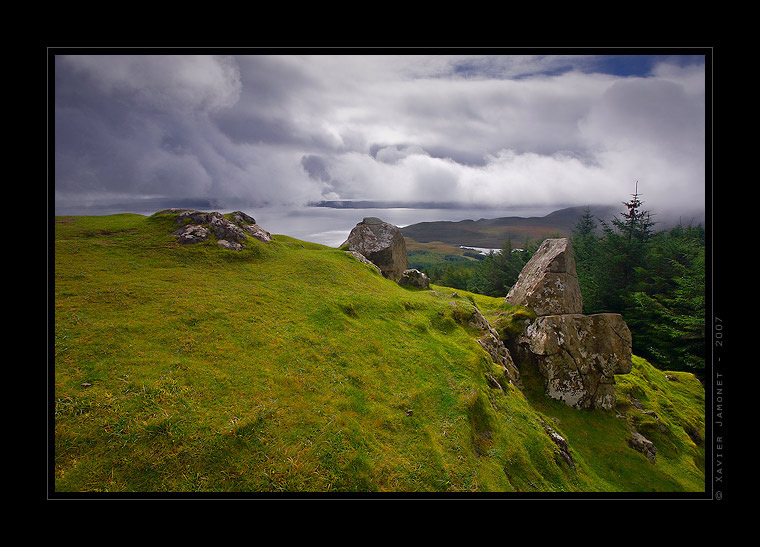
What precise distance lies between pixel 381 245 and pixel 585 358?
16907 millimetres

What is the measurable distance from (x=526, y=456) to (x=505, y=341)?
9528 millimetres

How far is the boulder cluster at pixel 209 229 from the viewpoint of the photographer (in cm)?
1672

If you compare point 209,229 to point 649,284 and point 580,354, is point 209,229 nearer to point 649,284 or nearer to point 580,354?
point 580,354

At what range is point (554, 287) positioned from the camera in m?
17.0

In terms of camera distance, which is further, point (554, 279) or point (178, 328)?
point (554, 279)

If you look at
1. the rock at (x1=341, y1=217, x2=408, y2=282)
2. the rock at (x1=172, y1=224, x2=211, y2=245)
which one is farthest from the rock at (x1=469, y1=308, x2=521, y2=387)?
the rock at (x1=172, y1=224, x2=211, y2=245)

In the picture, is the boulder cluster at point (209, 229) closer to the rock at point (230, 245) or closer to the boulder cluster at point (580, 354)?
the rock at point (230, 245)

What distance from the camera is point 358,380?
346 inches

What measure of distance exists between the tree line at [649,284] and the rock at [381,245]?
68.4 ft

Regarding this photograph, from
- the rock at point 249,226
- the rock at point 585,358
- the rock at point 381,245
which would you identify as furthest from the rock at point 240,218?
the rock at point 585,358

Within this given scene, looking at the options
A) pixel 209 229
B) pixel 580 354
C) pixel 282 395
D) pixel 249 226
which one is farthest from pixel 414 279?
pixel 282 395
